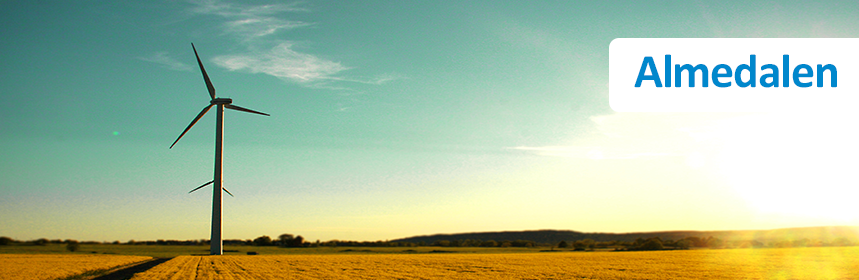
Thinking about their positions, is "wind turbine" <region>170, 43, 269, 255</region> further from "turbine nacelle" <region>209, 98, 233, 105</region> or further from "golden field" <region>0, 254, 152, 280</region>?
→ "golden field" <region>0, 254, 152, 280</region>

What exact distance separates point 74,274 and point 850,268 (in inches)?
3504

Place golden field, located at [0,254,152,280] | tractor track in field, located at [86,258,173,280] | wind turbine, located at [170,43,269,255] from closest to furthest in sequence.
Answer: tractor track in field, located at [86,258,173,280] < golden field, located at [0,254,152,280] < wind turbine, located at [170,43,269,255]

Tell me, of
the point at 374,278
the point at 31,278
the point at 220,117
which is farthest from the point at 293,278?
the point at 220,117

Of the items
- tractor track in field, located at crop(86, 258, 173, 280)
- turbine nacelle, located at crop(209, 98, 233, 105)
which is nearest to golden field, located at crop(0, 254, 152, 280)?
tractor track in field, located at crop(86, 258, 173, 280)

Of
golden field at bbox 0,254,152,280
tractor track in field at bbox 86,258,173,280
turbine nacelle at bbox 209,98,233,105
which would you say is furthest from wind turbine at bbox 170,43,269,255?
tractor track in field at bbox 86,258,173,280

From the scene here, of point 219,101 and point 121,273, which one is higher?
point 219,101

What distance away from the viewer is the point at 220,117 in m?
105

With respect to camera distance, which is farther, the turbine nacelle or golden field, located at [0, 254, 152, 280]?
the turbine nacelle

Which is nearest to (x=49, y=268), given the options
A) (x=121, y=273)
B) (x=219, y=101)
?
(x=121, y=273)

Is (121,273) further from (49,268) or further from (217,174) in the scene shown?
(217,174)

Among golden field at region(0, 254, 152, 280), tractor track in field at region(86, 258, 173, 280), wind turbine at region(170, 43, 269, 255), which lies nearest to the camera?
tractor track in field at region(86, 258, 173, 280)

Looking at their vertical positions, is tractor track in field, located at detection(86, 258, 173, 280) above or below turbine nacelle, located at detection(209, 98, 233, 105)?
below

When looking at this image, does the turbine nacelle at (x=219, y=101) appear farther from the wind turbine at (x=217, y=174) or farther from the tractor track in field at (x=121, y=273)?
the tractor track in field at (x=121, y=273)

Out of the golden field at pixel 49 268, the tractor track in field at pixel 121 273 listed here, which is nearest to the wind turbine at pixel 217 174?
the golden field at pixel 49 268
